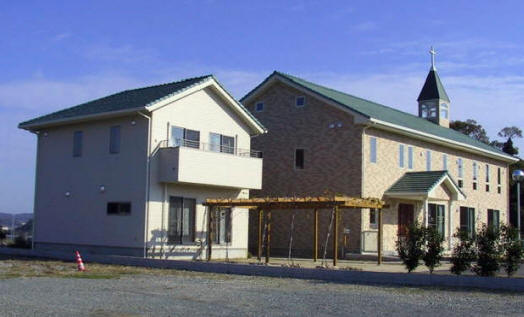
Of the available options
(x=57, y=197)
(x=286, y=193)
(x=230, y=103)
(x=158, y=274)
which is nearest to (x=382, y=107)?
(x=286, y=193)

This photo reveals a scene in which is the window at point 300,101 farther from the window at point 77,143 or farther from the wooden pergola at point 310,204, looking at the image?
the window at point 77,143

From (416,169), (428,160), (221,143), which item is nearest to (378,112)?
(416,169)

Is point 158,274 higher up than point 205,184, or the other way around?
point 205,184

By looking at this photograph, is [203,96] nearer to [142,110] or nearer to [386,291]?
[142,110]

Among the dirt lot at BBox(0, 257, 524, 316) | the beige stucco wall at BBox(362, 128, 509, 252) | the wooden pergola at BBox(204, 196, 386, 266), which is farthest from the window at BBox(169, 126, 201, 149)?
the beige stucco wall at BBox(362, 128, 509, 252)

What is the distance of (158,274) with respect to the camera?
60.1 feet

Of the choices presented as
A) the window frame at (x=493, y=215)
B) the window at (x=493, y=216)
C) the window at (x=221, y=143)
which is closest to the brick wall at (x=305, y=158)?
the window at (x=221, y=143)

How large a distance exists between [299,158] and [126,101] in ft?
27.5

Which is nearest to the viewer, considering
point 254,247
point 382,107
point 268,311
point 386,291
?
point 268,311

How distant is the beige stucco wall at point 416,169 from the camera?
28.3 m

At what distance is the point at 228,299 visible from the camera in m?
12.9

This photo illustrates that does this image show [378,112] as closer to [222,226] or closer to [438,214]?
[438,214]

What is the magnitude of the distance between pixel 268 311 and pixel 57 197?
16.6 meters

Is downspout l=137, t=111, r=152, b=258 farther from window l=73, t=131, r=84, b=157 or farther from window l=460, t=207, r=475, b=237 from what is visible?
window l=460, t=207, r=475, b=237
